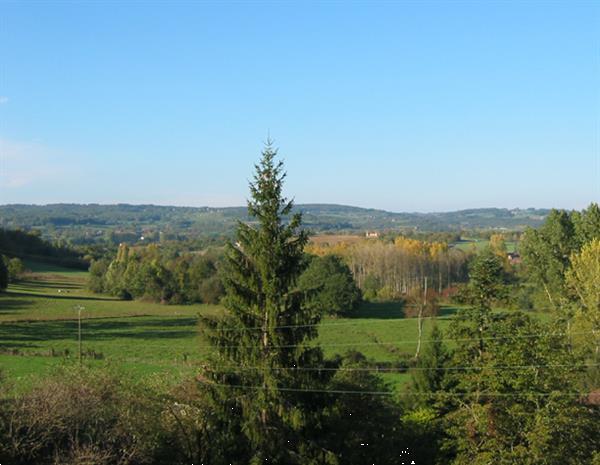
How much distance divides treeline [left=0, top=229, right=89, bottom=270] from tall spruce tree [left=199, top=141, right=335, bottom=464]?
129 feet

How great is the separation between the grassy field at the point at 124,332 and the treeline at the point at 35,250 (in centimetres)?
256

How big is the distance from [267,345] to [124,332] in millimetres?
30321

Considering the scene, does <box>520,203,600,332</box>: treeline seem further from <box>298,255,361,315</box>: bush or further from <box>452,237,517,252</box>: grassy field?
<box>452,237,517,252</box>: grassy field

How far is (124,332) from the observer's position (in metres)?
44.2

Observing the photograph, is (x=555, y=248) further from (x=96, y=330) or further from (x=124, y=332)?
(x=96, y=330)

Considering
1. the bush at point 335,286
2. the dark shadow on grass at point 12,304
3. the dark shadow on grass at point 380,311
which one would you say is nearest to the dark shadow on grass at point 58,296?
the dark shadow on grass at point 12,304

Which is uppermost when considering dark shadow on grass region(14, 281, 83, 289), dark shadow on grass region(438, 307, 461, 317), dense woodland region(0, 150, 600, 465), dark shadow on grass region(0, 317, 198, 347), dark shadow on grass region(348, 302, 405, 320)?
dense woodland region(0, 150, 600, 465)

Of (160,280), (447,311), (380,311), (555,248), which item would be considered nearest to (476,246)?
(447,311)

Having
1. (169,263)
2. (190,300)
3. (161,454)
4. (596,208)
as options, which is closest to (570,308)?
(596,208)

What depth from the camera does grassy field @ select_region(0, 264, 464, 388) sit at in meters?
31.8

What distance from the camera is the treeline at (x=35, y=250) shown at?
57747 mm

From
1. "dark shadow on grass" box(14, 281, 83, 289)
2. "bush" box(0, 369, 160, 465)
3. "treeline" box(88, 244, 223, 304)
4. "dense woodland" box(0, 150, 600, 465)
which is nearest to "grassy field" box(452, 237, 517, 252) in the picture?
"treeline" box(88, 244, 223, 304)

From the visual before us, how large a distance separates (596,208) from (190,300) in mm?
36812

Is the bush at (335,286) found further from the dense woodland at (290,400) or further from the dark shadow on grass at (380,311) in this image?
the dense woodland at (290,400)
